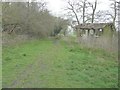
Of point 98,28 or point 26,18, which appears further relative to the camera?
point 98,28

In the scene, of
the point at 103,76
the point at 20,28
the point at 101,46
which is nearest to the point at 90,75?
the point at 103,76

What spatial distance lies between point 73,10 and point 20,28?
53.3ft

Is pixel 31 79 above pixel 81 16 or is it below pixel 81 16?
below

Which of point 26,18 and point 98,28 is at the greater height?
point 26,18

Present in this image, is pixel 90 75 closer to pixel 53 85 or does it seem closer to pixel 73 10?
pixel 53 85

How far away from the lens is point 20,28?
3697cm

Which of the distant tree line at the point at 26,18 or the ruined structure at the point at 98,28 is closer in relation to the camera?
the distant tree line at the point at 26,18

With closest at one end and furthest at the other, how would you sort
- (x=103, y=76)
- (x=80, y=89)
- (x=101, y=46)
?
(x=80, y=89)
(x=103, y=76)
(x=101, y=46)

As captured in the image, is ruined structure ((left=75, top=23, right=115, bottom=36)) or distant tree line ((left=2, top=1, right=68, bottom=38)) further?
ruined structure ((left=75, top=23, right=115, bottom=36))

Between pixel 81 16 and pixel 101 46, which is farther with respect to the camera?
pixel 81 16

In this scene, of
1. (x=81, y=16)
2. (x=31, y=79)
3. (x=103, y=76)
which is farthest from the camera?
(x=81, y=16)

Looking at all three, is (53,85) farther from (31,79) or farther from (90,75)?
(90,75)

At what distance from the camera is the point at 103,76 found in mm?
9078

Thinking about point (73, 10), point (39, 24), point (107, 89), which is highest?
point (73, 10)
